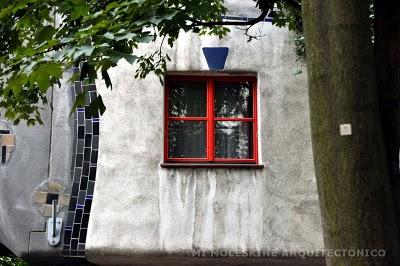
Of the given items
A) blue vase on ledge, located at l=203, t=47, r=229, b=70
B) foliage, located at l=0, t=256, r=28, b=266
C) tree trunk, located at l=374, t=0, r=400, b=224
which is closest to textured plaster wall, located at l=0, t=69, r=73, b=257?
blue vase on ledge, located at l=203, t=47, r=229, b=70

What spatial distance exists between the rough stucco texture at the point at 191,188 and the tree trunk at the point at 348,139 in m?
5.98

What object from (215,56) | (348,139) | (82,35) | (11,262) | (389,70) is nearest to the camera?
(348,139)

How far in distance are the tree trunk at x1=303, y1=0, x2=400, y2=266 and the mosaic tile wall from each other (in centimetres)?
614

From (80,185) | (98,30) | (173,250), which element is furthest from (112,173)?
(98,30)

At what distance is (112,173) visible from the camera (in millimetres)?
8844

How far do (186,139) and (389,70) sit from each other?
539 centimetres

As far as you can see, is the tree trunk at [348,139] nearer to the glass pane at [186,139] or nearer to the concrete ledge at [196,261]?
the concrete ledge at [196,261]

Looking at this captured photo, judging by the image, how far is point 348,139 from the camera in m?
2.77

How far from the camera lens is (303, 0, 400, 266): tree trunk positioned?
8.93 ft

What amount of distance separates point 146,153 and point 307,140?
91.8 inches

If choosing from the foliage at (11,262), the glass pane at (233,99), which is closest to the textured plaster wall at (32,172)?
the glass pane at (233,99)

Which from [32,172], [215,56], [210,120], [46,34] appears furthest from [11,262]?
[46,34]

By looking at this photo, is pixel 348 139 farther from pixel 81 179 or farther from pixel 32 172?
pixel 32 172

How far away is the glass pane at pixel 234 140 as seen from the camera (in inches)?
367
